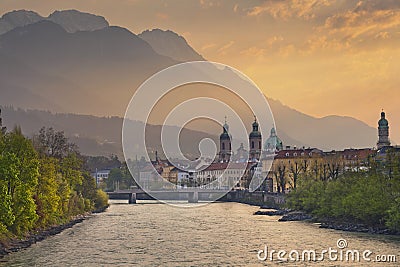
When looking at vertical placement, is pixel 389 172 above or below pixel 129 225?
above

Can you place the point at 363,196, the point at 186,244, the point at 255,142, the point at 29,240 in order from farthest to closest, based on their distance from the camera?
the point at 255,142 → the point at 363,196 → the point at 186,244 → the point at 29,240

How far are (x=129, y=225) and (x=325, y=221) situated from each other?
68.0ft

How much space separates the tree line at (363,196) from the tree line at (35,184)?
27610 millimetres

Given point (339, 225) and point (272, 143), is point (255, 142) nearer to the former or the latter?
point (272, 143)

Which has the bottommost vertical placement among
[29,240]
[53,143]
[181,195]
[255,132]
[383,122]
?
[29,240]

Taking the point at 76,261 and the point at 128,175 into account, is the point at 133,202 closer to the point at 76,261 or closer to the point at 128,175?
the point at 128,175

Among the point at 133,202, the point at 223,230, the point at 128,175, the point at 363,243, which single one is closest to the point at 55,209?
the point at 223,230

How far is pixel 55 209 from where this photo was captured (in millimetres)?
61531

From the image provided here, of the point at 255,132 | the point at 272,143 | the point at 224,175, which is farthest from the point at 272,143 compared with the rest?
the point at 224,175

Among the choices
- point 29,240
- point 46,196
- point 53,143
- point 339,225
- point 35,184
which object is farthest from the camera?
point 53,143

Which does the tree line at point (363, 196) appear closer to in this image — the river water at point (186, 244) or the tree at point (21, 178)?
the river water at point (186, 244)

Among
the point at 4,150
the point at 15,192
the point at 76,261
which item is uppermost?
the point at 4,150

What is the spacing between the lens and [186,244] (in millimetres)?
53281

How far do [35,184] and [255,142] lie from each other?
435 feet
